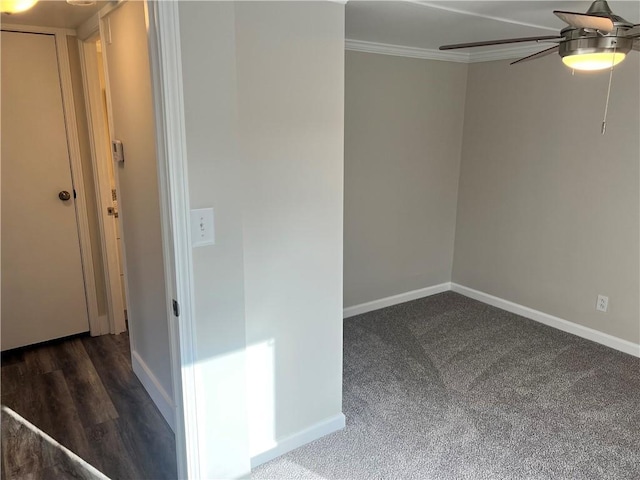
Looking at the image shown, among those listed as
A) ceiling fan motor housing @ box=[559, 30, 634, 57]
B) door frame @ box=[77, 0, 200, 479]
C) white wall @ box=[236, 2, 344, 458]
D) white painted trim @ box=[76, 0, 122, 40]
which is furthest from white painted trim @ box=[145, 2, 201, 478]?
ceiling fan motor housing @ box=[559, 30, 634, 57]

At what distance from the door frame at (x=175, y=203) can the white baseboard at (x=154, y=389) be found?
2.29ft

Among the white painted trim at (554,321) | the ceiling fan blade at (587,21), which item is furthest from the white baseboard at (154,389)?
the white painted trim at (554,321)

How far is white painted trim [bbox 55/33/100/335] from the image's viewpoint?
2985 mm

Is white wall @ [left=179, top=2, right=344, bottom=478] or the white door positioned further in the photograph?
the white door

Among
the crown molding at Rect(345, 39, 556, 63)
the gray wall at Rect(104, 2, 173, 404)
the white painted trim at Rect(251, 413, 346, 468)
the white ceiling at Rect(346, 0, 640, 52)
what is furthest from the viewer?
the crown molding at Rect(345, 39, 556, 63)

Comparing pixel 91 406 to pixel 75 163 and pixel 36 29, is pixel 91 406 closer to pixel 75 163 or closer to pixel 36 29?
pixel 75 163

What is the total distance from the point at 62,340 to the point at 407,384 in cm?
239

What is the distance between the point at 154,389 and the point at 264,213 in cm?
138

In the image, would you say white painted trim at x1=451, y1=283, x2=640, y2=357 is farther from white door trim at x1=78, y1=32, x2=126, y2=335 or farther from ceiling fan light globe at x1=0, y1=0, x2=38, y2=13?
ceiling fan light globe at x1=0, y1=0, x2=38, y2=13

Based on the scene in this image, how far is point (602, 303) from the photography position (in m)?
3.30

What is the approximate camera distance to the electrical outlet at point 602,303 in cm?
328

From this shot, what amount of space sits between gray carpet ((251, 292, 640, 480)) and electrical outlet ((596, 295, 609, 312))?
0.85ft

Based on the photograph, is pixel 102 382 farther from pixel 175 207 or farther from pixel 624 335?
pixel 624 335

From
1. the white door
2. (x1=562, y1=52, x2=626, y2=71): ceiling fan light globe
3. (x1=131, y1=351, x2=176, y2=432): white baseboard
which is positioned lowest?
(x1=131, y1=351, x2=176, y2=432): white baseboard
